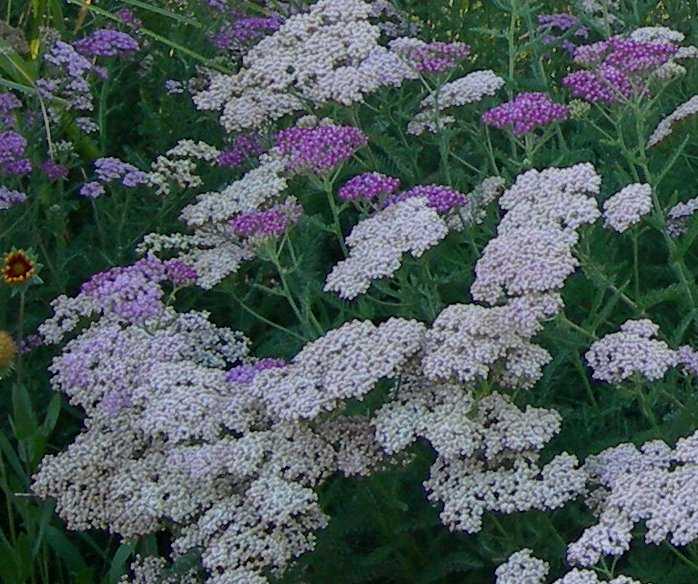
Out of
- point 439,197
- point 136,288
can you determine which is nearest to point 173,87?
point 136,288

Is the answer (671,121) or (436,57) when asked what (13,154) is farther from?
(671,121)

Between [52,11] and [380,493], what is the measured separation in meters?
2.59

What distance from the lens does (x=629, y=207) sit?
125 inches

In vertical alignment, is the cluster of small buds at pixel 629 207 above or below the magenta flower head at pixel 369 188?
above

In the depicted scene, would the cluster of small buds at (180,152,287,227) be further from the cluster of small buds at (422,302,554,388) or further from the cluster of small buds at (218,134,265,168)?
the cluster of small buds at (422,302,554,388)

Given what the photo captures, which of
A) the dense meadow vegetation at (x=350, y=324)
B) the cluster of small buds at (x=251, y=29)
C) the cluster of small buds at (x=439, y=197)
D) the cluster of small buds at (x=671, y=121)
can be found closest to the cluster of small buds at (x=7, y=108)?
the dense meadow vegetation at (x=350, y=324)

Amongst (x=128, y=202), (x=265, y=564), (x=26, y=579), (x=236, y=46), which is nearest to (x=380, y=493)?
(x=265, y=564)

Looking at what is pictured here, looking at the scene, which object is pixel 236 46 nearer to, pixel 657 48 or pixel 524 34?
pixel 524 34

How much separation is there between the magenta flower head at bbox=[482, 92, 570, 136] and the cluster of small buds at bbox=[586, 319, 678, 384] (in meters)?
0.72

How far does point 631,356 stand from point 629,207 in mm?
405

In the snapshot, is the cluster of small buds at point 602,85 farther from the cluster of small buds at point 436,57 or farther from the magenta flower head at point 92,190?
the magenta flower head at point 92,190

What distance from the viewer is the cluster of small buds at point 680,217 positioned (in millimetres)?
3693

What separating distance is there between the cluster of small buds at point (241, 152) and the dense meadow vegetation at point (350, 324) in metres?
0.01

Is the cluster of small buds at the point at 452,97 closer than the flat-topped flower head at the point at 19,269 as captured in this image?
No
